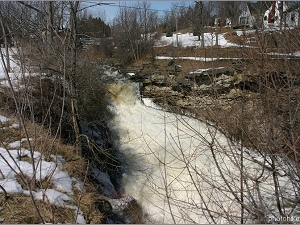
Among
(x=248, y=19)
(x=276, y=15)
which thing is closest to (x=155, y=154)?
(x=248, y=19)

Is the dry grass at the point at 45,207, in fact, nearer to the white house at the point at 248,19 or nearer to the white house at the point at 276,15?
the white house at the point at 248,19

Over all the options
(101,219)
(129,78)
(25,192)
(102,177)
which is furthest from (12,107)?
(129,78)

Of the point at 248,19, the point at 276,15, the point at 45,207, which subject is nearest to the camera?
the point at 45,207

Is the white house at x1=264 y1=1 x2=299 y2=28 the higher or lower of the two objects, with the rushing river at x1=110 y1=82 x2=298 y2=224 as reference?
higher

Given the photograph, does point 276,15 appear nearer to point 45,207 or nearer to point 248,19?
point 248,19

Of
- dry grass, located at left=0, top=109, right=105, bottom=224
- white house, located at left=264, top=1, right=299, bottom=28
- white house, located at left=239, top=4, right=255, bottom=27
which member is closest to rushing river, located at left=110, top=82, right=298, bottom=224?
dry grass, located at left=0, top=109, right=105, bottom=224

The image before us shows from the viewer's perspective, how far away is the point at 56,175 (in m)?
4.51

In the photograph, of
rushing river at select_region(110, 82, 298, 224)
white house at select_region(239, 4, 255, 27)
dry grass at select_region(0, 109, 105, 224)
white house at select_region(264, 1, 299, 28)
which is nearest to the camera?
dry grass at select_region(0, 109, 105, 224)

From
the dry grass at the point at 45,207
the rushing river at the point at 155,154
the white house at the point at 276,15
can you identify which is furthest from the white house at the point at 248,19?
the dry grass at the point at 45,207

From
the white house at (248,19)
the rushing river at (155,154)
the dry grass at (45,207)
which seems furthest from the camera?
the rushing river at (155,154)

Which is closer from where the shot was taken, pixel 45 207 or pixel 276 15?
pixel 45 207

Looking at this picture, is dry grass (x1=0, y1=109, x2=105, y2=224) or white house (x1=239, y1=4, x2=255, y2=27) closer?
dry grass (x1=0, y1=109, x2=105, y2=224)

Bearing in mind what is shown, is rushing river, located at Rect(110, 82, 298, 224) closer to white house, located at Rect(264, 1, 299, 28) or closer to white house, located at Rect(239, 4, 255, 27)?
white house, located at Rect(239, 4, 255, 27)

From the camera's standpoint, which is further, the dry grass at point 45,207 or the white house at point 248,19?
the white house at point 248,19
